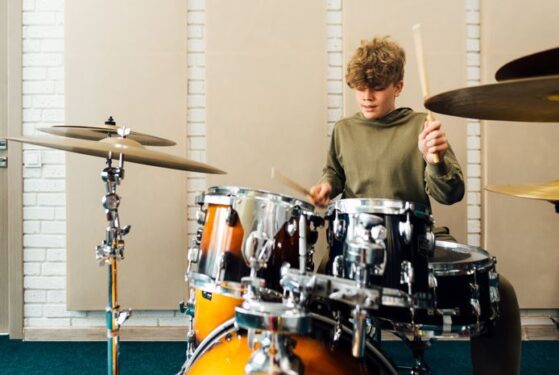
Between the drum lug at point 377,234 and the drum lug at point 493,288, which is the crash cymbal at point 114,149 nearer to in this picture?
the drum lug at point 377,234

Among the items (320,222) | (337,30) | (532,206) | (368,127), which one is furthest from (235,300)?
(532,206)

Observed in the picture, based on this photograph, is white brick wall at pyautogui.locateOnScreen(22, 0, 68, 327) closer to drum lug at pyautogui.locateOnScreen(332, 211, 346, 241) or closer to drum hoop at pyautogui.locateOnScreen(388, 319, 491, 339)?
drum lug at pyautogui.locateOnScreen(332, 211, 346, 241)

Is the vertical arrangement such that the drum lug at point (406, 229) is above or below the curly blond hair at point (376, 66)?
below

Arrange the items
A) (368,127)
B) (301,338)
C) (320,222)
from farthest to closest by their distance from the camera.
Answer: (368,127), (320,222), (301,338)

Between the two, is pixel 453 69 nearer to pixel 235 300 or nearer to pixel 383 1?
pixel 383 1

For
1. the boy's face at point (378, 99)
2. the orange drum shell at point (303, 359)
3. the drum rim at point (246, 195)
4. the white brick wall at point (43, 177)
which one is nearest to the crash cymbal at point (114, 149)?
the drum rim at point (246, 195)

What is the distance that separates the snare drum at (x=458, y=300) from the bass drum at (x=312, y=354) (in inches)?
6.3

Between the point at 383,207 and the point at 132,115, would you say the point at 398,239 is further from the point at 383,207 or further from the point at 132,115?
the point at 132,115

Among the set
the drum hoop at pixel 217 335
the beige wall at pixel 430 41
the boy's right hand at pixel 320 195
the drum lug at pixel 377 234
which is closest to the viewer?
the drum lug at pixel 377 234

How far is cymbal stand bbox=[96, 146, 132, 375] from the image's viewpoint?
158 centimetres

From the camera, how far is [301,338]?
1.16m

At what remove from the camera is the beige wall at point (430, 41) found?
90.5 inches

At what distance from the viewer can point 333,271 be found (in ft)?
4.28

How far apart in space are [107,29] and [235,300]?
1.58 m
